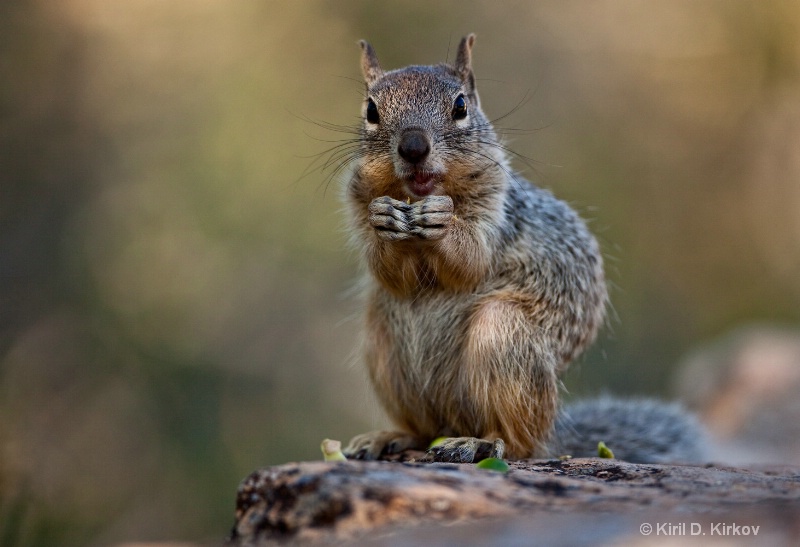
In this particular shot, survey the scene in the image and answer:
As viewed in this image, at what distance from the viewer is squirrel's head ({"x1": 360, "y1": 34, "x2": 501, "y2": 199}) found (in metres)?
4.81

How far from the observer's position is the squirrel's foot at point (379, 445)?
200 inches

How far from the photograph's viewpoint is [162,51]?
1190 centimetres

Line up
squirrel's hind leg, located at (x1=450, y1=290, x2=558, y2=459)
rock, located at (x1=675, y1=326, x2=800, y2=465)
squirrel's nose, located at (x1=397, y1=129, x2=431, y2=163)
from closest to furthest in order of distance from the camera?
squirrel's nose, located at (x1=397, y1=129, x2=431, y2=163)
squirrel's hind leg, located at (x1=450, y1=290, x2=558, y2=459)
rock, located at (x1=675, y1=326, x2=800, y2=465)

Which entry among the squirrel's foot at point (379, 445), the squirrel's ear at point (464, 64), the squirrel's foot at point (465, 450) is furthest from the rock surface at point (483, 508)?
the squirrel's ear at point (464, 64)

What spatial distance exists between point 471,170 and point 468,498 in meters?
2.55

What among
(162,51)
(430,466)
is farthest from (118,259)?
(430,466)

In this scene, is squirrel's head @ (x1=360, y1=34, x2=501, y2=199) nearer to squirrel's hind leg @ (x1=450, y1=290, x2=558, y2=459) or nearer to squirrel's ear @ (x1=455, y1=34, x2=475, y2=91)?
squirrel's ear @ (x1=455, y1=34, x2=475, y2=91)

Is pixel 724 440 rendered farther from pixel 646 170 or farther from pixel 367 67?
pixel 646 170

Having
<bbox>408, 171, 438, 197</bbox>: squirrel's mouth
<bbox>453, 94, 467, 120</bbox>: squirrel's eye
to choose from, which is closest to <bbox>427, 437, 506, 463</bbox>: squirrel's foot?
<bbox>408, 171, 438, 197</bbox>: squirrel's mouth

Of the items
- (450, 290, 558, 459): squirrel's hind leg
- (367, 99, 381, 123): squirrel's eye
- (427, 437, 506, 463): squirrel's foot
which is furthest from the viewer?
(367, 99, 381, 123): squirrel's eye

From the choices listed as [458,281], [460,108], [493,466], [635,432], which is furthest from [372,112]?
[635,432]

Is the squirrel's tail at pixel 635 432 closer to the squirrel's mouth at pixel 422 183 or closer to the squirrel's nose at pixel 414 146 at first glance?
the squirrel's mouth at pixel 422 183

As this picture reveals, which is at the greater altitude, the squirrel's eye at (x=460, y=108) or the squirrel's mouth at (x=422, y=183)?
the squirrel's eye at (x=460, y=108)

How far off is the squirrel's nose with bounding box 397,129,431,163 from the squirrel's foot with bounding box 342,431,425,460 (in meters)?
1.67
